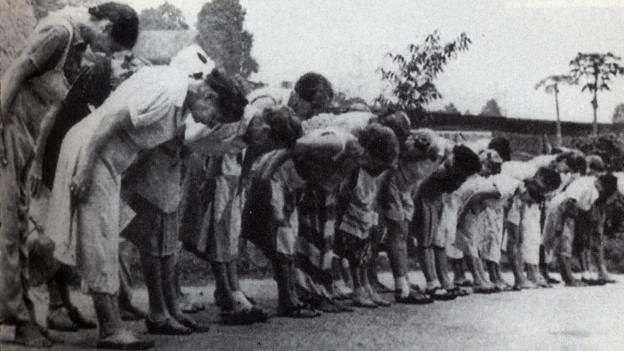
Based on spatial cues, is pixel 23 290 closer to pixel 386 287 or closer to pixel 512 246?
pixel 386 287

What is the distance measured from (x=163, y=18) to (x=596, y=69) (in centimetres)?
245

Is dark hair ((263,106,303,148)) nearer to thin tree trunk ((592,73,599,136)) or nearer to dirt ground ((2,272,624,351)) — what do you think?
dirt ground ((2,272,624,351))

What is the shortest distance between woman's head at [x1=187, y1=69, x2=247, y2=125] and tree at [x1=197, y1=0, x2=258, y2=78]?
0.46 m

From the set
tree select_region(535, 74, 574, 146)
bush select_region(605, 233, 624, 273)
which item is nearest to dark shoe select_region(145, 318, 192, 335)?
tree select_region(535, 74, 574, 146)

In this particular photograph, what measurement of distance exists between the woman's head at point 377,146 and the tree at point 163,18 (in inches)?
49.4

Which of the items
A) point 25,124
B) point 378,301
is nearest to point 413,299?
point 378,301

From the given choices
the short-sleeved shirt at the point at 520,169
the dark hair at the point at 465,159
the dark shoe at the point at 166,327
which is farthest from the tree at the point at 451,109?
the dark shoe at the point at 166,327

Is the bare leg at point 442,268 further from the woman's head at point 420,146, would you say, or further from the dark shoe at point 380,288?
the woman's head at point 420,146

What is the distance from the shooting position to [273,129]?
414cm

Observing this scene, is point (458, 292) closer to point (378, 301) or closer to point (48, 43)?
point (378, 301)

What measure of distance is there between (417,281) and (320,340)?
210cm

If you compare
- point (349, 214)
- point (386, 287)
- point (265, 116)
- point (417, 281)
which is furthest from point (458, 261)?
point (265, 116)

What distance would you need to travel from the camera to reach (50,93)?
3.43m

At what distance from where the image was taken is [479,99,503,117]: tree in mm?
5191
